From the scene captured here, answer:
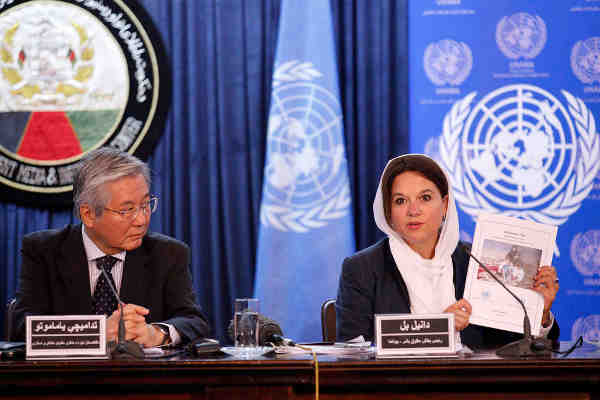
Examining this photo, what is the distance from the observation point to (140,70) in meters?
3.90

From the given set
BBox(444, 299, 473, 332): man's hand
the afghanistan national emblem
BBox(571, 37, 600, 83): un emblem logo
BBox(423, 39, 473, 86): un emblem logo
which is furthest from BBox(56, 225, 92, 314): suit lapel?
BBox(571, 37, 600, 83): un emblem logo

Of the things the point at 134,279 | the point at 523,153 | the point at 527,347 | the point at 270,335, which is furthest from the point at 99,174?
the point at 523,153

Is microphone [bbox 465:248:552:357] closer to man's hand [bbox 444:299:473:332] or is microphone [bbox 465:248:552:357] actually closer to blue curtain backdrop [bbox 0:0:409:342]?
man's hand [bbox 444:299:473:332]

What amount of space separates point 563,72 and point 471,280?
214 centimetres

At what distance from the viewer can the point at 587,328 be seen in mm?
3666

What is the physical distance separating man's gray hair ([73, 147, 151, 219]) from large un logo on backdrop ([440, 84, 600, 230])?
1940 millimetres

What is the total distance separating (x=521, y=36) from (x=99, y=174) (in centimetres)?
249

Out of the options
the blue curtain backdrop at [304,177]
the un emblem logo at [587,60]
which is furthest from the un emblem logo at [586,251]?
the blue curtain backdrop at [304,177]

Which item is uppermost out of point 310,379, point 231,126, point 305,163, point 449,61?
point 449,61

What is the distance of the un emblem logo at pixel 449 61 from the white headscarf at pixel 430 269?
4.79ft

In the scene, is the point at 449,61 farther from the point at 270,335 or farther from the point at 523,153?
the point at 270,335

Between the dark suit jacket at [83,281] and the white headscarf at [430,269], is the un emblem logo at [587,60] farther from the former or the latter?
the dark suit jacket at [83,281]

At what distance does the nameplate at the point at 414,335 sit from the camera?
1.79 m

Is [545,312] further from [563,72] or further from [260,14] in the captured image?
[260,14]
